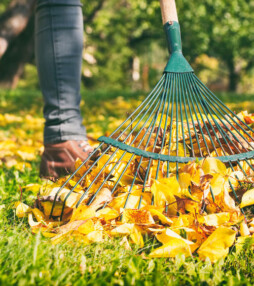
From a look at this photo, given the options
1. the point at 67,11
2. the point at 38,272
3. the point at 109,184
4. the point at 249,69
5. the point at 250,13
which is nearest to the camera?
the point at 38,272

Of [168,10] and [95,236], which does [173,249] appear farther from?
[168,10]

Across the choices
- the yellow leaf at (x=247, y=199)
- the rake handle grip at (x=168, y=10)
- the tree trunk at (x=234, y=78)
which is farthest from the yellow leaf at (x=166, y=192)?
the tree trunk at (x=234, y=78)

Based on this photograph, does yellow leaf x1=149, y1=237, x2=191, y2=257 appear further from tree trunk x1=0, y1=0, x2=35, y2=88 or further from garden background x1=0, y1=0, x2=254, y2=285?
tree trunk x1=0, y1=0, x2=35, y2=88

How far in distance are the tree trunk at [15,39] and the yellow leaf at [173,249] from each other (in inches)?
179

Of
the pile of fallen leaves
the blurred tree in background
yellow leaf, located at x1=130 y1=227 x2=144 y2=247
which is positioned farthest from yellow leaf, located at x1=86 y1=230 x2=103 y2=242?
the blurred tree in background

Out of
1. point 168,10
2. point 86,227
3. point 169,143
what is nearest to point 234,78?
point 168,10

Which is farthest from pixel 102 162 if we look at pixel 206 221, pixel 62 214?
pixel 206 221

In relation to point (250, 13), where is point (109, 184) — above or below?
below

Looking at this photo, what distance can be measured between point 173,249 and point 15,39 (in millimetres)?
8628

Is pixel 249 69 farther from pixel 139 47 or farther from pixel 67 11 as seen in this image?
pixel 67 11

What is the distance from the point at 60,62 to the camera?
69.1 inches

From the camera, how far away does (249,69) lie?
71.8 ft

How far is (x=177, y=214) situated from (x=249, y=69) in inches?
899

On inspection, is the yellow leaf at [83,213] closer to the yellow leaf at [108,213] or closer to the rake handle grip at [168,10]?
the yellow leaf at [108,213]
